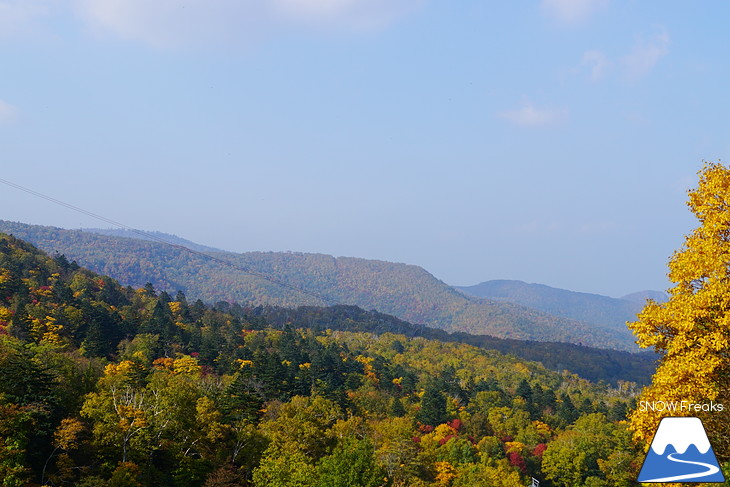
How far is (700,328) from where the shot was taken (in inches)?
504

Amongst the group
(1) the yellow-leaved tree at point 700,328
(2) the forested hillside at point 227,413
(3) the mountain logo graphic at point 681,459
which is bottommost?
(2) the forested hillside at point 227,413

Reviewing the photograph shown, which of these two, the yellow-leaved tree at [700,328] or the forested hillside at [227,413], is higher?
the yellow-leaved tree at [700,328]

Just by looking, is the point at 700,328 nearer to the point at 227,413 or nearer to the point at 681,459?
the point at 681,459

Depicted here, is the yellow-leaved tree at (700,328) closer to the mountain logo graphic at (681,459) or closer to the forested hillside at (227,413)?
the mountain logo graphic at (681,459)

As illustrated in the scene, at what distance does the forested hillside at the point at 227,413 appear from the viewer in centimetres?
3469

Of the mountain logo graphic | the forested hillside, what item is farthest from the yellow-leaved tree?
the forested hillside

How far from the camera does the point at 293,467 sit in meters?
36.2

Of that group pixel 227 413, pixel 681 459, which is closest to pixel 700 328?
pixel 681 459

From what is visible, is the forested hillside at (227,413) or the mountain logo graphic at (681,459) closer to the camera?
the mountain logo graphic at (681,459)

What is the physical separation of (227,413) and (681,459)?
45.1 m

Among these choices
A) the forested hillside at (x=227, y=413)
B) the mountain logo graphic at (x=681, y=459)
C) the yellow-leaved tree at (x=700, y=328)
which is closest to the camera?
the mountain logo graphic at (x=681, y=459)

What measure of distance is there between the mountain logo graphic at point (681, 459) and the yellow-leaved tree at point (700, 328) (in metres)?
2.48

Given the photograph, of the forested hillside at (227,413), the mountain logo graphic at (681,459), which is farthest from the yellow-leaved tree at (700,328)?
the forested hillside at (227,413)

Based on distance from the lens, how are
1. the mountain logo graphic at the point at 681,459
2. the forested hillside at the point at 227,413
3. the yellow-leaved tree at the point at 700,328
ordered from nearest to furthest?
1. the mountain logo graphic at the point at 681,459
2. the yellow-leaved tree at the point at 700,328
3. the forested hillside at the point at 227,413
